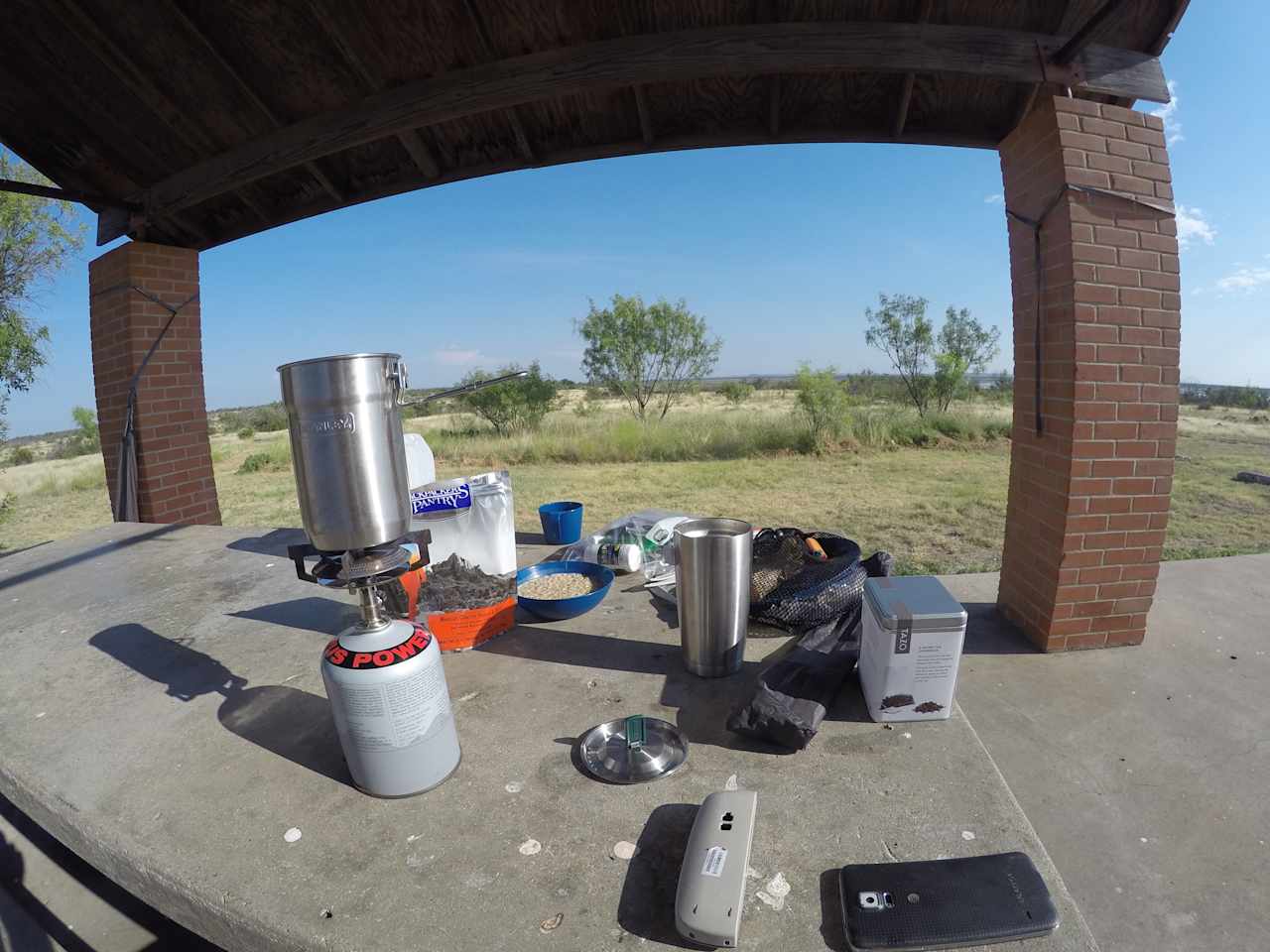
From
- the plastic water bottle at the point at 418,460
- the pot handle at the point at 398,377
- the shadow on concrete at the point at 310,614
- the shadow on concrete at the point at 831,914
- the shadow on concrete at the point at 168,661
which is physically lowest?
the shadow on concrete at the point at 831,914

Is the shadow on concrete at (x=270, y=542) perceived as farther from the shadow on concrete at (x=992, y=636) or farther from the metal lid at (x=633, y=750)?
the shadow on concrete at (x=992, y=636)

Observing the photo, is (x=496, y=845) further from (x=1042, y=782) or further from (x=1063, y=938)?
(x=1042, y=782)

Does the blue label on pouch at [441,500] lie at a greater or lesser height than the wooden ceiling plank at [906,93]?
lesser

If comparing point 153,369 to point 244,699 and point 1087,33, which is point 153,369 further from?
point 1087,33

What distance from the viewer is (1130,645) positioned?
2865mm

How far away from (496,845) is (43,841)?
278 centimetres

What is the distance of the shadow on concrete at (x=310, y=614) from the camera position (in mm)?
2471

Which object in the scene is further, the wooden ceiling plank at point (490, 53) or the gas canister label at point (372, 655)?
the wooden ceiling plank at point (490, 53)

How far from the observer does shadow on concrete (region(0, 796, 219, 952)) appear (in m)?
2.19

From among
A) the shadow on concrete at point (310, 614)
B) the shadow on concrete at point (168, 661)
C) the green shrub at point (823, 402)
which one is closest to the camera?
the shadow on concrete at point (168, 661)

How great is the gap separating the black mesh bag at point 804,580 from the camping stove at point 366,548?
4.52 ft

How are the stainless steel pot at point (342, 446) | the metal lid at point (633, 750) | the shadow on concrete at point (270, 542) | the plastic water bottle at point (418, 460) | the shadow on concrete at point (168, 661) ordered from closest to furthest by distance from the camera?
the stainless steel pot at point (342, 446) → the metal lid at point (633, 750) → the shadow on concrete at point (168, 661) → the plastic water bottle at point (418, 460) → the shadow on concrete at point (270, 542)

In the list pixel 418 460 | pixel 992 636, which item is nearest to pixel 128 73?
pixel 418 460

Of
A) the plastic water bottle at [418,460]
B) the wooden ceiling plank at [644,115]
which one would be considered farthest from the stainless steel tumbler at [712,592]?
the wooden ceiling plank at [644,115]
